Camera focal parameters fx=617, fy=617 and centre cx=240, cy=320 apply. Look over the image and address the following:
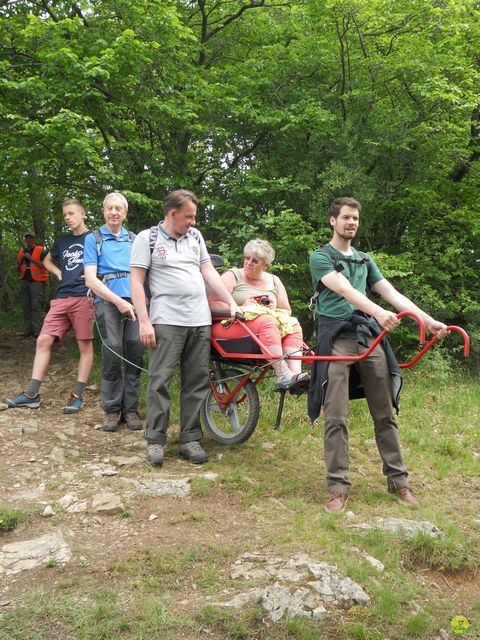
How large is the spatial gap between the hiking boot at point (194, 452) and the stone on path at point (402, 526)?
1.51m

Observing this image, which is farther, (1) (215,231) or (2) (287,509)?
(1) (215,231)

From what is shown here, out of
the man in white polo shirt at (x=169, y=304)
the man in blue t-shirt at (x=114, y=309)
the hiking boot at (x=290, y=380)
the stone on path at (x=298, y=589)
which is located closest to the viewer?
the stone on path at (x=298, y=589)

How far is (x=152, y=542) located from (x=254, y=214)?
19.2 ft

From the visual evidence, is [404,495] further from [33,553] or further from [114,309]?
[114,309]

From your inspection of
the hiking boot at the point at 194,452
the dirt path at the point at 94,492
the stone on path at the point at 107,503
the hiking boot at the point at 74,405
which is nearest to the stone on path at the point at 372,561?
the dirt path at the point at 94,492

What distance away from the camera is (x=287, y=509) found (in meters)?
4.17

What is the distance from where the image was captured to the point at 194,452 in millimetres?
5000

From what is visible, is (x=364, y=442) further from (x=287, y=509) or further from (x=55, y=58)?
(x=55, y=58)

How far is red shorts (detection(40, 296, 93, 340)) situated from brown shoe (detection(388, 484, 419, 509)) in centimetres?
344

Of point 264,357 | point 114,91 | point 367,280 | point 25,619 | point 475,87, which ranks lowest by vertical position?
point 25,619

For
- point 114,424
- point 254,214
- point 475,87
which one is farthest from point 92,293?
point 475,87

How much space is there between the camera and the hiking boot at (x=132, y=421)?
5.84 meters

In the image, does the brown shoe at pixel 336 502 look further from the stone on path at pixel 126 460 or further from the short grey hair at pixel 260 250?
the short grey hair at pixel 260 250

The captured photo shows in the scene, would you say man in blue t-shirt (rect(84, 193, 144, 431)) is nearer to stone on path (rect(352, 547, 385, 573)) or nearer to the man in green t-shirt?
the man in green t-shirt
